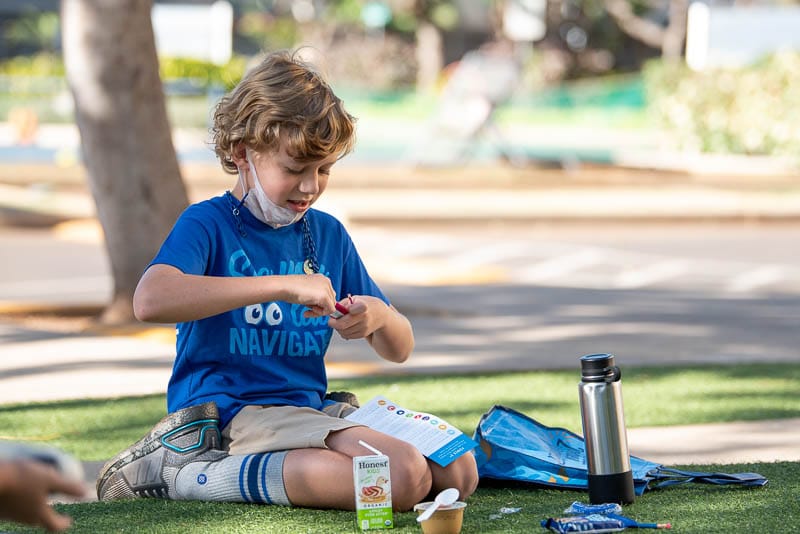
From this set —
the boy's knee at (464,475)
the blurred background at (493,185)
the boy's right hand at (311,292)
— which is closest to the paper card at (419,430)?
the boy's knee at (464,475)

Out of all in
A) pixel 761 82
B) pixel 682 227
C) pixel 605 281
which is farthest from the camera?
pixel 761 82

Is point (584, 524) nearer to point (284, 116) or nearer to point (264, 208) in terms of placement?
point (264, 208)

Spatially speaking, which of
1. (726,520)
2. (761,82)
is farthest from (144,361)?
(761,82)

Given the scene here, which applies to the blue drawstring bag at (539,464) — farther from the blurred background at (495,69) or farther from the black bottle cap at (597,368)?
the blurred background at (495,69)

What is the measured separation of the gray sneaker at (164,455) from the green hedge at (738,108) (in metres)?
18.4

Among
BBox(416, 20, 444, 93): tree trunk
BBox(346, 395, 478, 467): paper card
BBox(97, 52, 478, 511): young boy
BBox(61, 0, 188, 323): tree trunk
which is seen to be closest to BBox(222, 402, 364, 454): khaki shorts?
BBox(97, 52, 478, 511): young boy

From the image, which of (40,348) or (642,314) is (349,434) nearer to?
(40,348)

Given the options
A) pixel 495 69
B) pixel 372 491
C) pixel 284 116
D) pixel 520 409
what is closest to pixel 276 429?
pixel 372 491

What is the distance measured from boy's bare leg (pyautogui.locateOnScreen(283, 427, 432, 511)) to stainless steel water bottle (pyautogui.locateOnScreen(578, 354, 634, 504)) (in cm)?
50

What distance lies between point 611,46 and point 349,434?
41.8 meters

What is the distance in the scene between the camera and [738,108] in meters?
22.5

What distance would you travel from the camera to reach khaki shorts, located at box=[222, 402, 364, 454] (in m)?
3.95

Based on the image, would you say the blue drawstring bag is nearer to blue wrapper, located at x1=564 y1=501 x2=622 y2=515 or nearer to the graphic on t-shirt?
blue wrapper, located at x1=564 y1=501 x2=622 y2=515

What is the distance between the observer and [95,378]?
7137 mm
